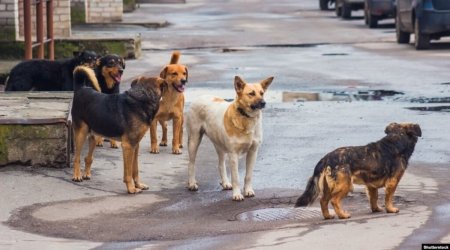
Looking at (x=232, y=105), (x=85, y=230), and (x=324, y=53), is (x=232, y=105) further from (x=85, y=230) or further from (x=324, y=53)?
(x=324, y=53)

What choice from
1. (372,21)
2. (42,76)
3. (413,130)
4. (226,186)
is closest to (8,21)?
(42,76)

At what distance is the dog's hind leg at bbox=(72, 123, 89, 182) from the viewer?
37.4 feet

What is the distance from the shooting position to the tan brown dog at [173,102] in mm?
12852

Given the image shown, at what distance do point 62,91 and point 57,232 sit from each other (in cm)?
530

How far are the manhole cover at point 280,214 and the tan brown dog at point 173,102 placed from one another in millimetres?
2954

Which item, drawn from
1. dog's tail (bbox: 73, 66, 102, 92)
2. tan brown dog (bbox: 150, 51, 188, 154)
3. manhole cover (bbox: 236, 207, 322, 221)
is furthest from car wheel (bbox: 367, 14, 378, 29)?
manhole cover (bbox: 236, 207, 322, 221)

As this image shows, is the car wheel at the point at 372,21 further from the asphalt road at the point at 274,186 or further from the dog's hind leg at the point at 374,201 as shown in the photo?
the dog's hind leg at the point at 374,201

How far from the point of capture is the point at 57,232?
30.9 feet

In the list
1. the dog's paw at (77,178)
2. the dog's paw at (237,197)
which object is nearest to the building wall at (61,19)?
the dog's paw at (77,178)

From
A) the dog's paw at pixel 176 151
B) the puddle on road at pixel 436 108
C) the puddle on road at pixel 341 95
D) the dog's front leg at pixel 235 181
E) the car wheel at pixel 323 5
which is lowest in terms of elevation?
the car wheel at pixel 323 5

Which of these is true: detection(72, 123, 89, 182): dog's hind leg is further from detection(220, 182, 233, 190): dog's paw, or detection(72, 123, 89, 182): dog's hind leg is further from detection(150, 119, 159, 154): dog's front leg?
detection(150, 119, 159, 154): dog's front leg

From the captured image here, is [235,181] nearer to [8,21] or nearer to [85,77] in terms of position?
[85,77]

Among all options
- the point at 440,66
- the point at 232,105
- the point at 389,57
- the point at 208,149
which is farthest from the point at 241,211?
the point at 389,57

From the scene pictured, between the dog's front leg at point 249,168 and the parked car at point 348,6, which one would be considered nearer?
the dog's front leg at point 249,168
